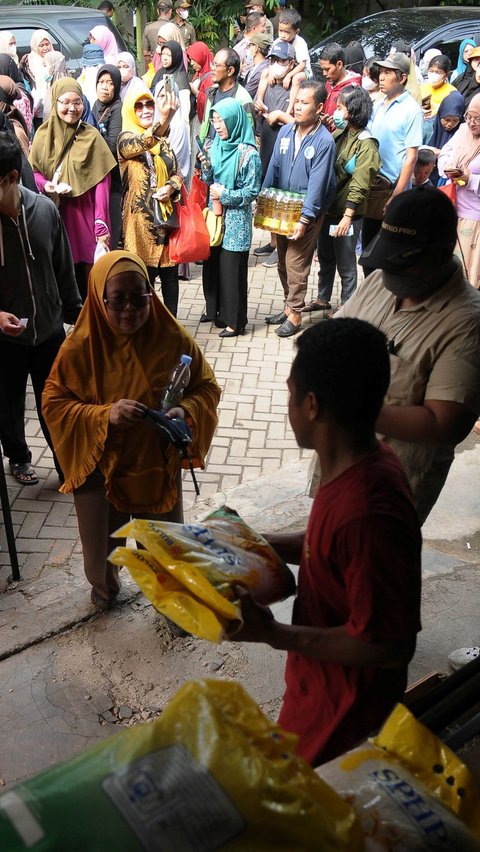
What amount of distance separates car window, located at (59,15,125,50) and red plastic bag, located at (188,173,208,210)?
588 cm

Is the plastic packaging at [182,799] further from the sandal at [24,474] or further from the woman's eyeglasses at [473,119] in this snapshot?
the woman's eyeglasses at [473,119]

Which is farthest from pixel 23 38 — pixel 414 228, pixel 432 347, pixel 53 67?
pixel 432 347

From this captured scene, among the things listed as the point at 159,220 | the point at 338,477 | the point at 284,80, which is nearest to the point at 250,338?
the point at 159,220

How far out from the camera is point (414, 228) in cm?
275

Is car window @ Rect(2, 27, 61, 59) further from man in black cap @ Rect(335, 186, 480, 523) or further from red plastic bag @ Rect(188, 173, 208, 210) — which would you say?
man in black cap @ Rect(335, 186, 480, 523)

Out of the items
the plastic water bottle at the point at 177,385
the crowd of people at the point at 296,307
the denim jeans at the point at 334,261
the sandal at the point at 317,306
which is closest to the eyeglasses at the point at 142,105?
the crowd of people at the point at 296,307

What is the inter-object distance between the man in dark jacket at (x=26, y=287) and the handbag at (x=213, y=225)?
2.56m

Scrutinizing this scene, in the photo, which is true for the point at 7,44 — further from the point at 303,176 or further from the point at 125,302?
the point at 125,302

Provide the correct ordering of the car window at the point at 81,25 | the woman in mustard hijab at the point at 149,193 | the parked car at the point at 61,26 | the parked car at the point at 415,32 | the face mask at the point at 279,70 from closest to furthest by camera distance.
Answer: the woman in mustard hijab at the point at 149,193, the face mask at the point at 279,70, the parked car at the point at 415,32, the parked car at the point at 61,26, the car window at the point at 81,25

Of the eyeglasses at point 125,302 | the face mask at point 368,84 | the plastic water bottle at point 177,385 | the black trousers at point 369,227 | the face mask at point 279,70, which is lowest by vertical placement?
the black trousers at point 369,227

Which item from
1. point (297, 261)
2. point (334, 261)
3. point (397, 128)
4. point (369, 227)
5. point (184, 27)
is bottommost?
point (334, 261)

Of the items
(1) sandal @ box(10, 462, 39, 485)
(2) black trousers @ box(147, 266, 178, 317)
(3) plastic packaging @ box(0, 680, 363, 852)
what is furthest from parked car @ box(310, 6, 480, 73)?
(3) plastic packaging @ box(0, 680, 363, 852)

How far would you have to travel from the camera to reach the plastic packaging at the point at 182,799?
1.22m

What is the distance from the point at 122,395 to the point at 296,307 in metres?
4.43
